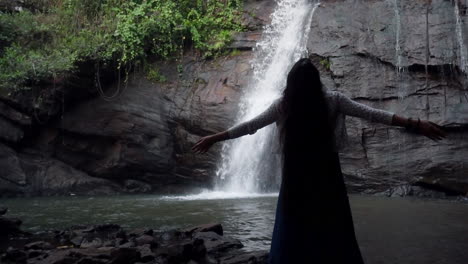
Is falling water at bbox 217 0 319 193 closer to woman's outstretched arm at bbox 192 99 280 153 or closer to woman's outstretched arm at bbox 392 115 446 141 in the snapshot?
woman's outstretched arm at bbox 192 99 280 153

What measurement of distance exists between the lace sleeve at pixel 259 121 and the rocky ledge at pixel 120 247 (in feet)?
5.58

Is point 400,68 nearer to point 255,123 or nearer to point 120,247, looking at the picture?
point 120,247

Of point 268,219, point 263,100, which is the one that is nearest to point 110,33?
point 263,100

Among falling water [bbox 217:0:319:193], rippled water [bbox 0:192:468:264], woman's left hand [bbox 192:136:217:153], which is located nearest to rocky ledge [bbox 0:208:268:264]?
rippled water [bbox 0:192:468:264]

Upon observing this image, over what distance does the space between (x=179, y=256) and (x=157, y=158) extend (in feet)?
26.0

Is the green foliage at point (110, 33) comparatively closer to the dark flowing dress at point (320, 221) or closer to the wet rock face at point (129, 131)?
the wet rock face at point (129, 131)

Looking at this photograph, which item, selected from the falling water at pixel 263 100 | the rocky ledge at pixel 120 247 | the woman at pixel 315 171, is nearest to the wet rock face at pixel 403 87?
the falling water at pixel 263 100

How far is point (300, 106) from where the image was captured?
237cm

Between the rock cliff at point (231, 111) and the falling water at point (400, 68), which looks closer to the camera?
the rock cliff at point (231, 111)

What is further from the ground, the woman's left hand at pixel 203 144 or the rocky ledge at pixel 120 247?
the woman's left hand at pixel 203 144

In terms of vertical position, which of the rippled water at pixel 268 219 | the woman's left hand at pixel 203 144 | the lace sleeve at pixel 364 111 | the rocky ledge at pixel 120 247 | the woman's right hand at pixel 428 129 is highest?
the lace sleeve at pixel 364 111

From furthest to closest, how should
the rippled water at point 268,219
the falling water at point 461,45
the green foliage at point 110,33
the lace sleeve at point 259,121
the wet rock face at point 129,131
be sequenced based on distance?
the green foliage at point 110,33
the wet rock face at point 129,131
the falling water at point 461,45
the rippled water at point 268,219
the lace sleeve at point 259,121

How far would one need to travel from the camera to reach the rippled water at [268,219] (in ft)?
14.3

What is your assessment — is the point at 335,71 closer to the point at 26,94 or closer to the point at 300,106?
the point at 26,94
